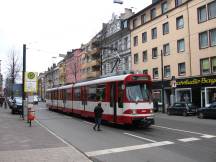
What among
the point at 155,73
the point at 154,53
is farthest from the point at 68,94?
the point at 154,53

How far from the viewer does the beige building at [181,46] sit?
116 feet

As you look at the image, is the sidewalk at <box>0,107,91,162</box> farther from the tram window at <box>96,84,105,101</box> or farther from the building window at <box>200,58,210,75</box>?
the building window at <box>200,58,210,75</box>

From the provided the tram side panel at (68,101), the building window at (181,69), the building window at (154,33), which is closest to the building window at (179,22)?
the building window at (181,69)

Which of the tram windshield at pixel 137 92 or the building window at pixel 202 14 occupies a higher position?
the building window at pixel 202 14

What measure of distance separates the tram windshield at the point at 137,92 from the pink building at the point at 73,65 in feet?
220

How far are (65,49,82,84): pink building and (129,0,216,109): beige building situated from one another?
40367 millimetres

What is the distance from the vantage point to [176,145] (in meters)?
12.4

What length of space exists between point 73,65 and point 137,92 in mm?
81442

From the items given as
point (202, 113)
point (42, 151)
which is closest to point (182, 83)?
point (202, 113)

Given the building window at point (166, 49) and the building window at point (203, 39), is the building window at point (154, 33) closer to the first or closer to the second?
the building window at point (166, 49)

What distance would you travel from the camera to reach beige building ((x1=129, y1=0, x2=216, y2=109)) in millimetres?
35250

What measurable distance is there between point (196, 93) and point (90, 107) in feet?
56.5

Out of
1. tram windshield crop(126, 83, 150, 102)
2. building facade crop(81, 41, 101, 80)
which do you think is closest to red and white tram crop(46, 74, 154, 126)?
tram windshield crop(126, 83, 150, 102)

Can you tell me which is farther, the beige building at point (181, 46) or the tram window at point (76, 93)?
the beige building at point (181, 46)
